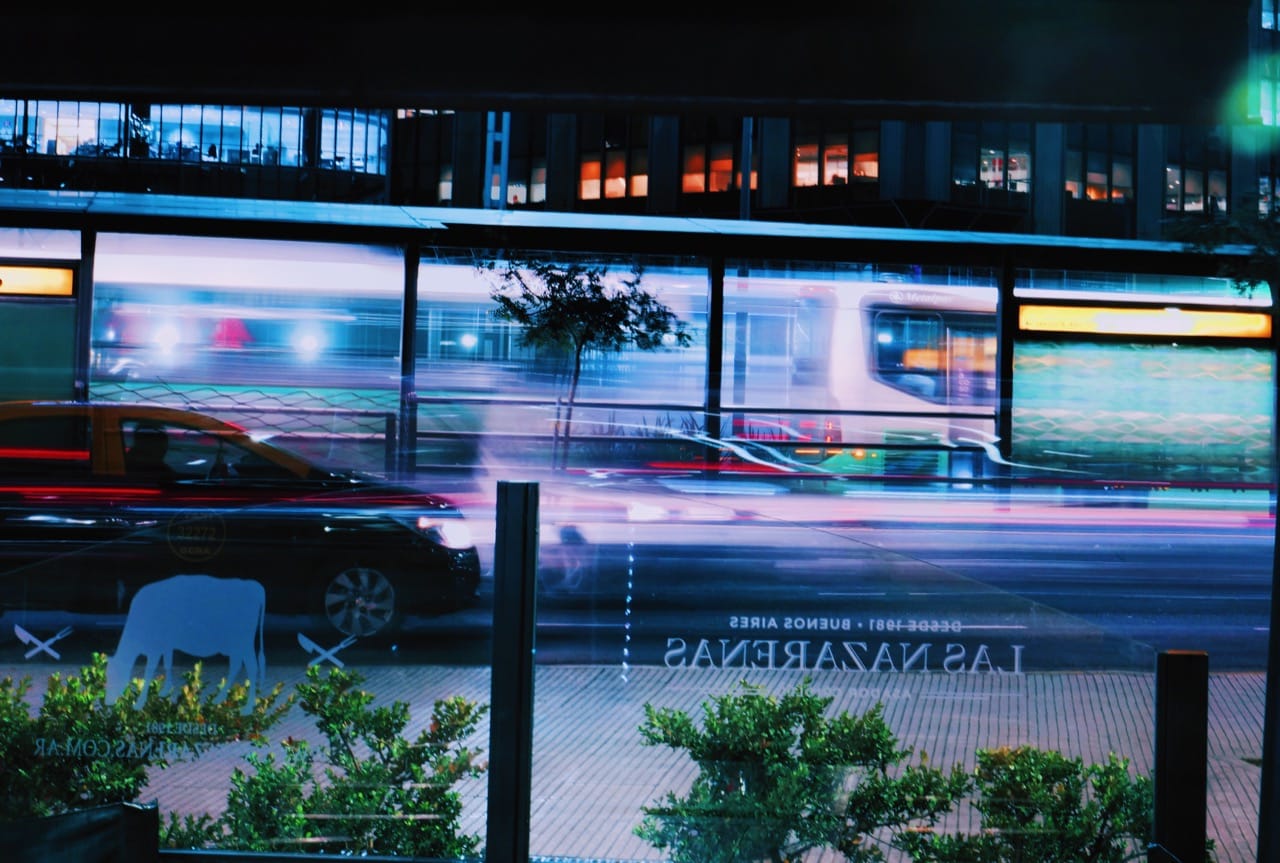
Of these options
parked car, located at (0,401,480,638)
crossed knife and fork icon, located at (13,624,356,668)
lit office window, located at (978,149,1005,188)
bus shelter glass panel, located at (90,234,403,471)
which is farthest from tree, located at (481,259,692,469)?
lit office window, located at (978,149,1005,188)

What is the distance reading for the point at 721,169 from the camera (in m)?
48.2

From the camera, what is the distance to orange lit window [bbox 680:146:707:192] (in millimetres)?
48531

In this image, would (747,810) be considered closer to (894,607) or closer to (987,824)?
(987,824)

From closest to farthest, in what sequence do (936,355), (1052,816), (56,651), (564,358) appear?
(1052,816) → (56,651) → (564,358) → (936,355)

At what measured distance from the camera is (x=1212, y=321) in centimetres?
1184

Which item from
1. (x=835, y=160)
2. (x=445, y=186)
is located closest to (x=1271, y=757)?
(x=835, y=160)

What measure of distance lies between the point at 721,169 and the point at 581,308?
38284 millimetres

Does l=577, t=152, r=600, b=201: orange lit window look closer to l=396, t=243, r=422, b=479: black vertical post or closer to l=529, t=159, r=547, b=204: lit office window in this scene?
l=529, t=159, r=547, b=204: lit office window

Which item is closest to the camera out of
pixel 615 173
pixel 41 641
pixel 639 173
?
pixel 41 641

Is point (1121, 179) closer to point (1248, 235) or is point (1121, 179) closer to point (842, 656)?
point (1248, 235)

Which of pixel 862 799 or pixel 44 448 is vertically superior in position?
pixel 44 448

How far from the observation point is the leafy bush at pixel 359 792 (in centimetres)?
376

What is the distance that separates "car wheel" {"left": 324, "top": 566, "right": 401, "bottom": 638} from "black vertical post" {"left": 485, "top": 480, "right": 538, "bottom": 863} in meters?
3.13

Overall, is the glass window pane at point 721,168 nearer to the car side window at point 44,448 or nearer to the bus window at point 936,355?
the bus window at point 936,355
